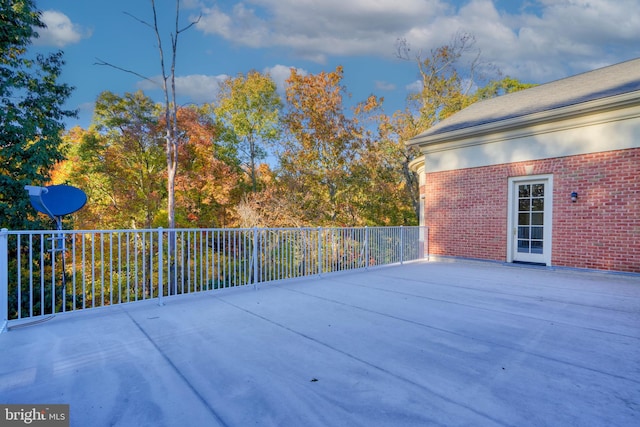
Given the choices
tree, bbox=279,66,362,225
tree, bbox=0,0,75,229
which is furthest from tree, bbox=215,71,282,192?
tree, bbox=0,0,75,229

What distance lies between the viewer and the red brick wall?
20.5ft

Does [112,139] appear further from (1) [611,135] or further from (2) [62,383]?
(1) [611,135]

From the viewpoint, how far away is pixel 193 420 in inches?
70.6

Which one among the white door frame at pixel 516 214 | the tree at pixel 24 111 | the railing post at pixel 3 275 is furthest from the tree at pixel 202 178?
the railing post at pixel 3 275

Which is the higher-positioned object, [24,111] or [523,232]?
[24,111]

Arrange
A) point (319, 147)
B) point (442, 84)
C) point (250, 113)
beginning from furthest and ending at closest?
point (250, 113) < point (442, 84) < point (319, 147)

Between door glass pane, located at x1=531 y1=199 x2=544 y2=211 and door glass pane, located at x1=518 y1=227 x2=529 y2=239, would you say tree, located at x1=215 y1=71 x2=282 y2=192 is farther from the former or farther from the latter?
door glass pane, located at x1=531 y1=199 x2=544 y2=211

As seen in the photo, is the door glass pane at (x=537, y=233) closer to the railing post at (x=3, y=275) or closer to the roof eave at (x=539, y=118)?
the roof eave at (x=539, y=118)

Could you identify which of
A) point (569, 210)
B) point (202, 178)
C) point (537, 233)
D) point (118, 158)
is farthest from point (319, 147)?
point (569, 210)

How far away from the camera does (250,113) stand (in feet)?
64.4

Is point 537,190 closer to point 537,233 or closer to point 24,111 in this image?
point 537,233

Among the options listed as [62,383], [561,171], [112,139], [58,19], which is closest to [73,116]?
[58,19]

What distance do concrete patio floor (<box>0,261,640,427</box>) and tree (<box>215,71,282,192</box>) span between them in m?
15.9

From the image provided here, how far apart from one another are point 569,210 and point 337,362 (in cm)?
688
